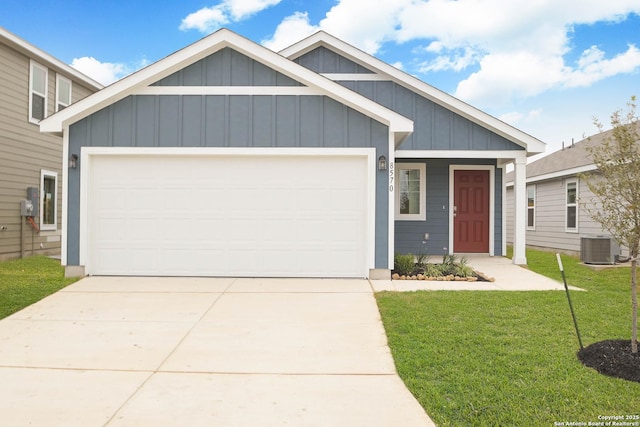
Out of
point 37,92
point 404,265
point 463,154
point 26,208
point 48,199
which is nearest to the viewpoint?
point 404,265

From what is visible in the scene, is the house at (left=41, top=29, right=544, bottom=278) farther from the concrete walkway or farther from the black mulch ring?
the black mulch ring

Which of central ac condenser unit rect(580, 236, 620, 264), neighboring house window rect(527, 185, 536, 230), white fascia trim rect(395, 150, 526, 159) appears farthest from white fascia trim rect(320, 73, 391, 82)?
neighboring house window rect(527, 185, 536, 230)

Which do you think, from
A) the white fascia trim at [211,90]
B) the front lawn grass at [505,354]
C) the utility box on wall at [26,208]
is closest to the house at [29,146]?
the utility box on wall at [26,208]

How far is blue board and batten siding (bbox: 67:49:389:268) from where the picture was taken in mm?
8086

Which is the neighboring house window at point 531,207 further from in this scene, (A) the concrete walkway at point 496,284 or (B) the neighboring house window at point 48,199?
(B) the neighboring house window at point 48,199

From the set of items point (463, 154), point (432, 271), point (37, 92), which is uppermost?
point (37, 92)

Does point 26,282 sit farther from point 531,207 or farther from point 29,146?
point 531,207

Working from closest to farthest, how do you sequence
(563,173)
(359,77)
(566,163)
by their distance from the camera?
(359,77) → (563,173) → (566,163)

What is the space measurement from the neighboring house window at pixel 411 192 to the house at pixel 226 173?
3756 mm

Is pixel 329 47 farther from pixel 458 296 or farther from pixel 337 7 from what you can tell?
pixel 458 296

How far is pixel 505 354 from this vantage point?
4.26m

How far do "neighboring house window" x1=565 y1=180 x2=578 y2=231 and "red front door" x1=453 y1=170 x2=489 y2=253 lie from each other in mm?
3213

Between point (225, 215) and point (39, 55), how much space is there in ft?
27.4

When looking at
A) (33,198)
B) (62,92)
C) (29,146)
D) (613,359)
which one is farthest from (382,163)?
(62,92)
